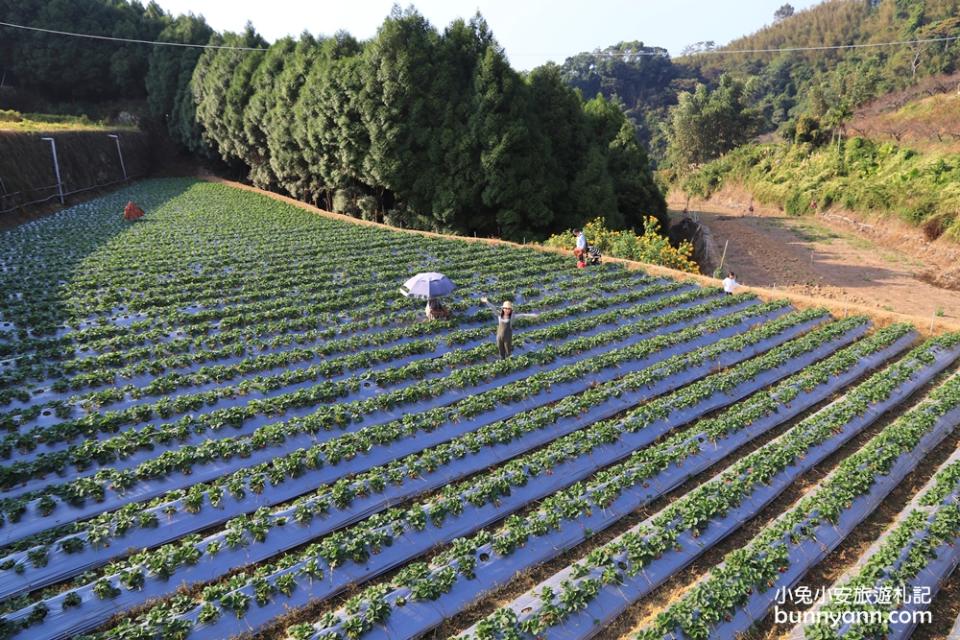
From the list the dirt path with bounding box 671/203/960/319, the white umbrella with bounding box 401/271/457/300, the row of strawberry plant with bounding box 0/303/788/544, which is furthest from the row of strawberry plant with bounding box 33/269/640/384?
the dirt path with bounding box 671/203/960/319

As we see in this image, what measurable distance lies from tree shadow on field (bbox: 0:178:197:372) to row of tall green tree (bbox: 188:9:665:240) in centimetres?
1071

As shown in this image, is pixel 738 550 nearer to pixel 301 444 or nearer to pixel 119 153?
pixel 301 444

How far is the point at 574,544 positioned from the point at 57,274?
17.4 m

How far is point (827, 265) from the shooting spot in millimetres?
28344

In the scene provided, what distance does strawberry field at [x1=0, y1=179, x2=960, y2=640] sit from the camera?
18.7 ft

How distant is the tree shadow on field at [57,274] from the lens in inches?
464

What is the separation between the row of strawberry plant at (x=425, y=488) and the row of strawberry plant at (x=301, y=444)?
58cm

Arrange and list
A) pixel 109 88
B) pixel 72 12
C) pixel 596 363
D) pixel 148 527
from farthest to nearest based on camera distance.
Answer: pixel 109 88, pixel 72 12, pixel 596 363, pixel 148 527

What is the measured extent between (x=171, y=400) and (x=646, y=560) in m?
8.06

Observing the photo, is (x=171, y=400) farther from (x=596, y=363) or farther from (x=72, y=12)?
(x=72, y=12)

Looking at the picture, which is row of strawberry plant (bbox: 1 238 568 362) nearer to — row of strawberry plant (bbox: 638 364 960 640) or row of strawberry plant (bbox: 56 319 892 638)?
row of strawberry plant (bbox: 56 319 892 638)

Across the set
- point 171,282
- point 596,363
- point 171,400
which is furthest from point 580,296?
point 171,282

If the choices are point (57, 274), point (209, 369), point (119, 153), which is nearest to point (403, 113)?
point (57, 274)

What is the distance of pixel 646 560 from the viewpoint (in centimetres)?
629
